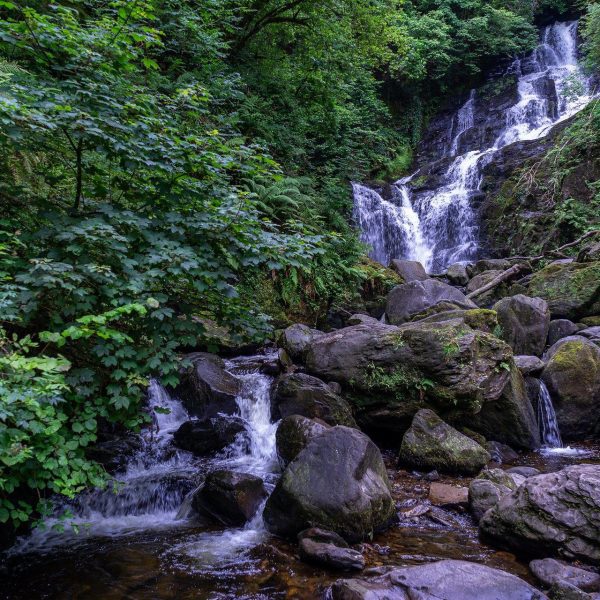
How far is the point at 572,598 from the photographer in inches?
128

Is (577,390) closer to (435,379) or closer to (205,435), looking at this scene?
(435,379)

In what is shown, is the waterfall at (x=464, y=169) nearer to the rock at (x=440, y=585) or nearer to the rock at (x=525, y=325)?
the rock at (x=525, y=325)

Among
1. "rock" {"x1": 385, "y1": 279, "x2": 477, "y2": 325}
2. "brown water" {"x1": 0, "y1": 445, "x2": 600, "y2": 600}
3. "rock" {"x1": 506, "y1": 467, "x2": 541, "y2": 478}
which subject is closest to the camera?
"brown water" {"x1": 0, "y1": 445, "x2": 600, "y2": 600}

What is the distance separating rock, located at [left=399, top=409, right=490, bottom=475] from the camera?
5.82 m

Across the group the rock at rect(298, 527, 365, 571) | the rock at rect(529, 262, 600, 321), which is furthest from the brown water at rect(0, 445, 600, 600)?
the rock at rect(529, 262, 600, 321)

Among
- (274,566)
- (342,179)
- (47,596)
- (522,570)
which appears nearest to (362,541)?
(274,566)

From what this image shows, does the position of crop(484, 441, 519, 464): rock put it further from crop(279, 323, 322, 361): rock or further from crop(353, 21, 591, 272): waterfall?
crop(353, 21, 591, 272): waterfall

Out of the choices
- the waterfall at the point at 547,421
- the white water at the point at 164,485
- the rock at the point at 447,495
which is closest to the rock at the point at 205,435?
the white water at the point at 164,485

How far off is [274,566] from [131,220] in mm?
3034

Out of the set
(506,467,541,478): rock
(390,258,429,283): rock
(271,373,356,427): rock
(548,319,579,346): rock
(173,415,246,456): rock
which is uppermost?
(390,258,429,283): rock

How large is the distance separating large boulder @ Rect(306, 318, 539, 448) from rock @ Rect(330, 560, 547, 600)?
326 centimetres

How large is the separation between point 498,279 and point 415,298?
3.14 m

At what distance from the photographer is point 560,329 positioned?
9.40 meters

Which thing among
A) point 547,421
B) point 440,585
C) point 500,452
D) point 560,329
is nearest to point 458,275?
point 560,329
